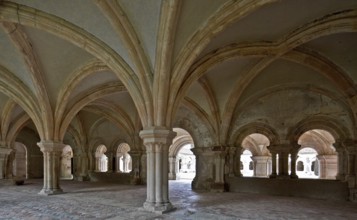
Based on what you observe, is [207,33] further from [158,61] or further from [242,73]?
[242,73]

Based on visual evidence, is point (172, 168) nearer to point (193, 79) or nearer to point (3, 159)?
point (3, 159)

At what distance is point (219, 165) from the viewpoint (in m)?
11.2

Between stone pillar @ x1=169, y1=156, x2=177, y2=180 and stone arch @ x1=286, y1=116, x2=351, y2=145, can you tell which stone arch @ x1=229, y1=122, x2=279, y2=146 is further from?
stone pillar @ x1=169, y1=156, x2=177, y2=180

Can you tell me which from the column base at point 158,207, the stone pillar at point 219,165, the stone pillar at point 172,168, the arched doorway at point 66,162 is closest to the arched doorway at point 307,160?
the stone pillar at point 172,168

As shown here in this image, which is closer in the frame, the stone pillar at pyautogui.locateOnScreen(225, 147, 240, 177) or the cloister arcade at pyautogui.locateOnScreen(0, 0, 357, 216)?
the cloister arcade at pyautogui.locateOnScreen(0, 0, 357, 216)

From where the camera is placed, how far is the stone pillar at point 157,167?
6551 mm

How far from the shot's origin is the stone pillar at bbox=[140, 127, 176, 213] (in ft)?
21.5

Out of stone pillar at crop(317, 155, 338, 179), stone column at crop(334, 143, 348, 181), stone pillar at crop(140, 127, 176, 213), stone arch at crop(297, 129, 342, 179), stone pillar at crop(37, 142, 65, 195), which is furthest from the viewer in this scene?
stone arch at crop(297, 129, 342, 179)

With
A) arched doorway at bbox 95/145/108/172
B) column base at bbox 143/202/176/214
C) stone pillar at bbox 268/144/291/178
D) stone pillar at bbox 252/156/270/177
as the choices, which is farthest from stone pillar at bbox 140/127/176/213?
stone pillar at bbox 252/156/270/177

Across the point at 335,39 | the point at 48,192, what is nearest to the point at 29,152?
the point at 48,192

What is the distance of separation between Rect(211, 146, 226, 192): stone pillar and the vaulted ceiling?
70 cm

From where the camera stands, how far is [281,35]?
767 cm

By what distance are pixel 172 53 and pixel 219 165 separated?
592 centimetres

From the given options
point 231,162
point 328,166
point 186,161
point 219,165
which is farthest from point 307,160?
point 219,165
